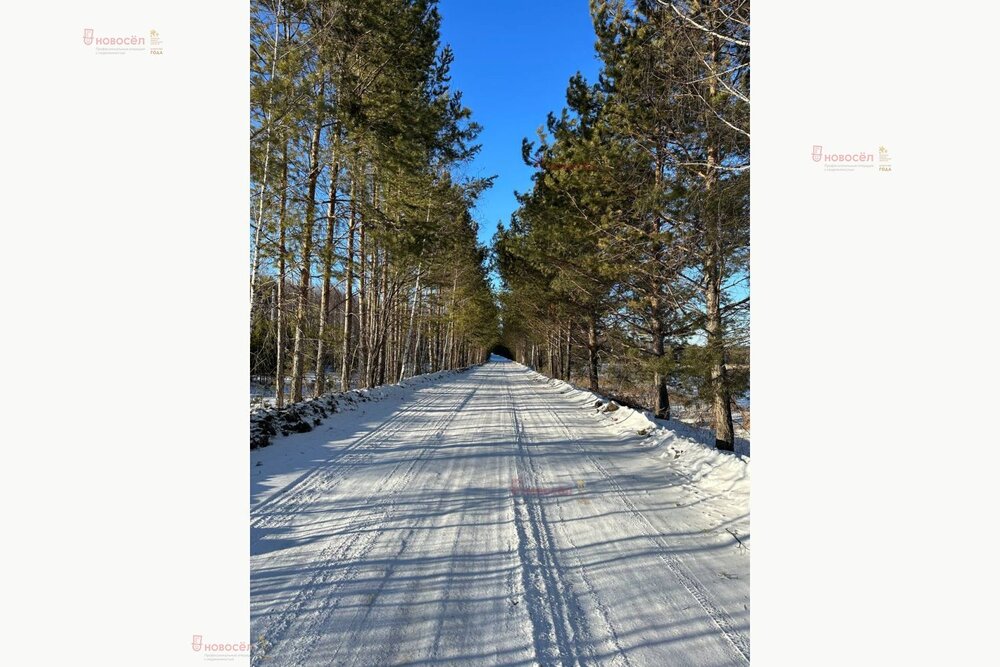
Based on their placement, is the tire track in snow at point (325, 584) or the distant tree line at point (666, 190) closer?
the tire track in snow at point (325, 584)

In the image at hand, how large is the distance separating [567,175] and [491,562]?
7.63 meters

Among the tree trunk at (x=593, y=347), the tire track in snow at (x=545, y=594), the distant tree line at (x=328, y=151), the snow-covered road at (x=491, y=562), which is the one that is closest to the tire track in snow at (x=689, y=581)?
the snow-covered road at (x=491, y=562)

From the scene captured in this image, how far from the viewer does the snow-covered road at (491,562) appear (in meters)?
1.93

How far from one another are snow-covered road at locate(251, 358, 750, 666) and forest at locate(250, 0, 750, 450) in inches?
127

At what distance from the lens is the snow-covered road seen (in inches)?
76.2

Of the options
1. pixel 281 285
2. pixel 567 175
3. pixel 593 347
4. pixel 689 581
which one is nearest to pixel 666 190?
pixel 567 175

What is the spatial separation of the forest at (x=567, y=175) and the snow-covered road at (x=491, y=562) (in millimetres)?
3216

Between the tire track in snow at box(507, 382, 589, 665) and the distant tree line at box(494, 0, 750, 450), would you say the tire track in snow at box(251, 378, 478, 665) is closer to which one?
the tire track in snow at box(507, 382, 589, 665)

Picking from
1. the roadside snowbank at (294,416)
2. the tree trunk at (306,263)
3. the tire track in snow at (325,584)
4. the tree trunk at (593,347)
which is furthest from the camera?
the tree trunk at (593,347)

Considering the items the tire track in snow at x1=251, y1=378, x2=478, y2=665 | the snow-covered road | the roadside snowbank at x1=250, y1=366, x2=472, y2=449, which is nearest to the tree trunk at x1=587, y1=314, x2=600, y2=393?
the roadside snowbank at x1=250, y1=366, x2=472, y2=449

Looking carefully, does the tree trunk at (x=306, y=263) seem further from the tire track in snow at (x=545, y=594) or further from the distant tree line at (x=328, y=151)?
the tire track in snow at (x=545, y=594)

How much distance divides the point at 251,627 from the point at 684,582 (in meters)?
2.46
